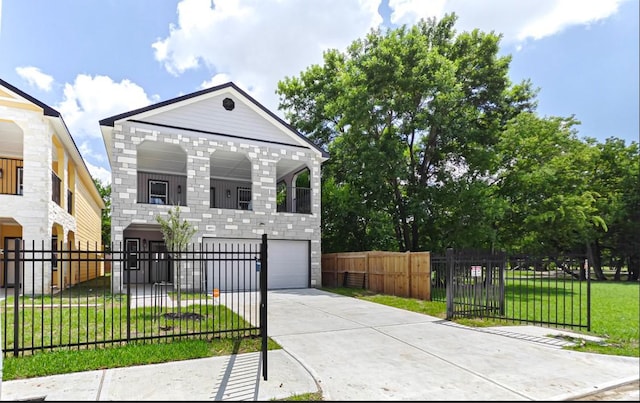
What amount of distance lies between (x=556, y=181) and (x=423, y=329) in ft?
49.1

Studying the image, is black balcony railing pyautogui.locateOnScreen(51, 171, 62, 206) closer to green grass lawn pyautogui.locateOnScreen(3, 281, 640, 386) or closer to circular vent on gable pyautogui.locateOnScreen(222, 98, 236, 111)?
circular vent on gable pyautogui.locateOnScreen(222, 98, 236, 111)

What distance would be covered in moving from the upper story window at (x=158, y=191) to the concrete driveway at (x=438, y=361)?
12555 millimetres

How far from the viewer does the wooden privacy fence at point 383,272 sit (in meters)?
13.1

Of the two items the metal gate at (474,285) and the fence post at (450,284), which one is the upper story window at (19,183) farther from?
the metal gate at (474,285)

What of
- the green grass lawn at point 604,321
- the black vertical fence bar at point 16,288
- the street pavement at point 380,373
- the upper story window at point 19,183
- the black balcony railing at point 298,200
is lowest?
the green grass lawn at point 604,321

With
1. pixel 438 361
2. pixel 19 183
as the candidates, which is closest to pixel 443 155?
pixel 438 361

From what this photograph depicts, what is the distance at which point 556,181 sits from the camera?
19.2 m

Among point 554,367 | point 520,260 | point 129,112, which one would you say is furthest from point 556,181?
point 129,112

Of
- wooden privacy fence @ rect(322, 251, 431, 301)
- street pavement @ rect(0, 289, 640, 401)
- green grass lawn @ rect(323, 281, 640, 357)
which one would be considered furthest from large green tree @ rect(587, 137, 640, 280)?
street pavement @ rect(0, 289, 640, 401)

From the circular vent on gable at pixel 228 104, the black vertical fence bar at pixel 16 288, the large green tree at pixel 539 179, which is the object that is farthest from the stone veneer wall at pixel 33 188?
the large green tree at pixel 539 179

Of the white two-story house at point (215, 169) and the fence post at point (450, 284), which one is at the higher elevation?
the white two-story house at point (215, 169)

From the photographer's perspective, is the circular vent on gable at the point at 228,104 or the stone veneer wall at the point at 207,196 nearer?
the stone veneer wall at the point at 207,196

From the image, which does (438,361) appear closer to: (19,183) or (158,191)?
(158,191)

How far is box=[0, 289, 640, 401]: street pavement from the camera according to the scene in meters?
4.75
